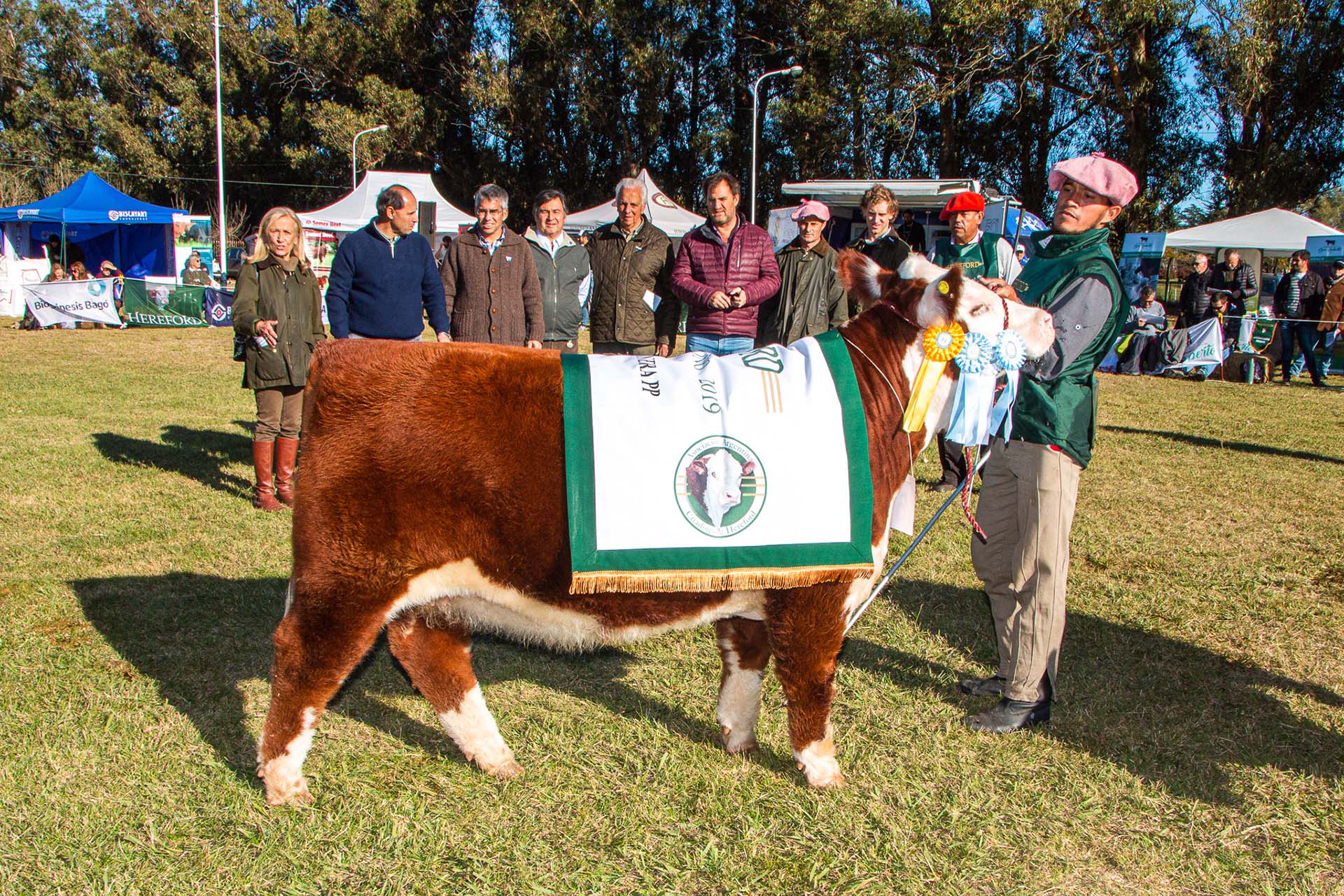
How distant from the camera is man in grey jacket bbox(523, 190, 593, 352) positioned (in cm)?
626

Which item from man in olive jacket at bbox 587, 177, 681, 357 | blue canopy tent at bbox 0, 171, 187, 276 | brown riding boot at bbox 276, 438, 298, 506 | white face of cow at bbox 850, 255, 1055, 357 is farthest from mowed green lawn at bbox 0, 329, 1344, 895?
blue canopy tent at bbox 0, 171, 187, 276

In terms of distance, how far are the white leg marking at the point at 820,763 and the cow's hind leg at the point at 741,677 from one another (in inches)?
10.2

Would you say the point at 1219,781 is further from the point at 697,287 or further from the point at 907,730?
the point at 697,287

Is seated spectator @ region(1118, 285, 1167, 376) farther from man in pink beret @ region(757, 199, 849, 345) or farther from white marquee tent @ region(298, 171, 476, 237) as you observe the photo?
white marquee tent @ region(298, 171, 476, 237)

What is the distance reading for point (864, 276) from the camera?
10.6 feet

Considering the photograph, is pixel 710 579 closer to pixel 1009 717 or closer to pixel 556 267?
pixel 1009 717

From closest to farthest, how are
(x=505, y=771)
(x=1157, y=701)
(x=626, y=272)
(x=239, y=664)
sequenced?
1. (x=505, y=771)
2. (x=1157, y=701)
3. (x=239, y=664)
4. (x=626, y=272)

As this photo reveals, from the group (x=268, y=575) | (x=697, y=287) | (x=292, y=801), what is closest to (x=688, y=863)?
(x=292, y=801)

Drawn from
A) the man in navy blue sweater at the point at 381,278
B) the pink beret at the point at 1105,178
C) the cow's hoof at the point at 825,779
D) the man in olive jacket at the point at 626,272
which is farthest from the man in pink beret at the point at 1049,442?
the man in navy blue sweater at the point at 381,278

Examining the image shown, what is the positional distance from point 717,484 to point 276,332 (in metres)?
4.58

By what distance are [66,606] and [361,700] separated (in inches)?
74.1

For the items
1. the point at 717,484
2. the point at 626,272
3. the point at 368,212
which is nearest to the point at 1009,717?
the point at 717,484

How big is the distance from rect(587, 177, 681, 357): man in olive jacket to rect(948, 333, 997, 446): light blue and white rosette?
3.43 metres

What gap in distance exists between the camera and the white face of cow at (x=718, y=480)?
2.82m
